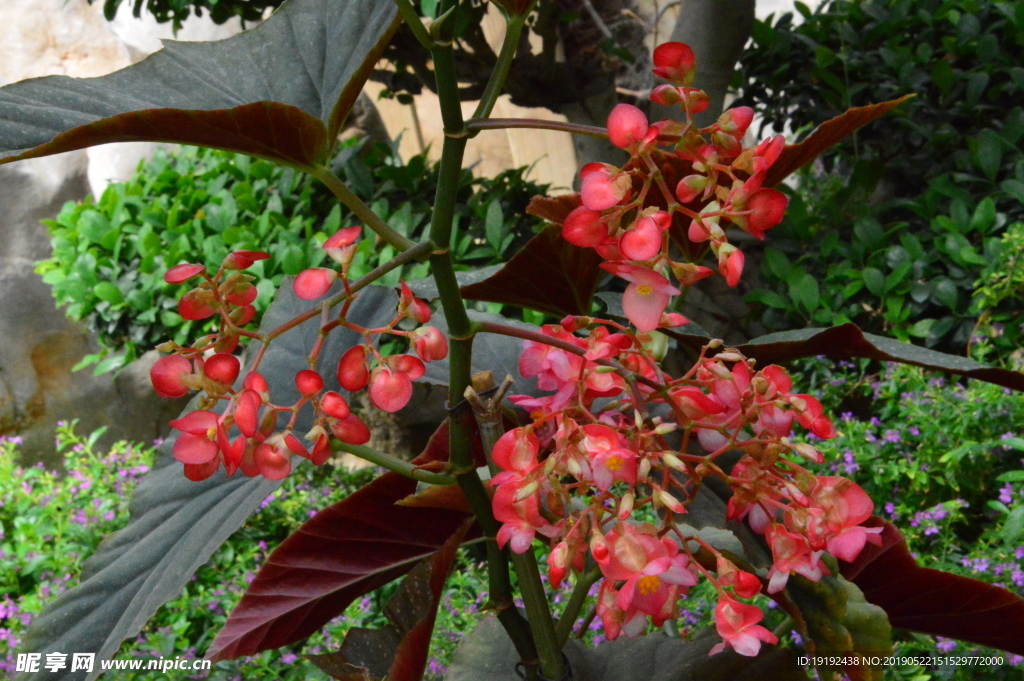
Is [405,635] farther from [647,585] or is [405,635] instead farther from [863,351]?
[863,351]

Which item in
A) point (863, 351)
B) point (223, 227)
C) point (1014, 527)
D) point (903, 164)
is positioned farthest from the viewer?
point (223, 227)

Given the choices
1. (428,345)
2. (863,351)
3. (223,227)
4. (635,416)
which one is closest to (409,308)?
(428,345)

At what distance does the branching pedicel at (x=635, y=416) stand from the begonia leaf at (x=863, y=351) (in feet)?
0.52

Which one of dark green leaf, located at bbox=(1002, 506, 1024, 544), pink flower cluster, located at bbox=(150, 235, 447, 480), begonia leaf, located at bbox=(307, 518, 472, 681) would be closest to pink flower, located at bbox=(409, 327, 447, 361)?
pink flower cluster, located at bbox=(150, 235, 447, 480)

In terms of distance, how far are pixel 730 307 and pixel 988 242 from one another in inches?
21.7

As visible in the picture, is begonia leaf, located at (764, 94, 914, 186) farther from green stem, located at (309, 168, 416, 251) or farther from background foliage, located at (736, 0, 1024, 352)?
background foliage, located at (736, 0, 1024, 352)

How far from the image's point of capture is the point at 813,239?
1917 millimetres

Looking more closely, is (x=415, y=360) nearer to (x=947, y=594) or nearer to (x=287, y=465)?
(x=287, y=465)

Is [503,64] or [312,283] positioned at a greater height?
[503,64]

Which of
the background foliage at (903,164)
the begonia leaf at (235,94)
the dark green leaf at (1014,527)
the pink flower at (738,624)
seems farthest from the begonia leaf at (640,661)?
the background foliage at (903,164)

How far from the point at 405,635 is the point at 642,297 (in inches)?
9.7

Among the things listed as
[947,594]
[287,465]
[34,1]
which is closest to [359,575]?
[287,465]

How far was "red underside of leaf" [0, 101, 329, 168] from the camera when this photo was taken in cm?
32

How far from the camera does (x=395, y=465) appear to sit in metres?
0.42
